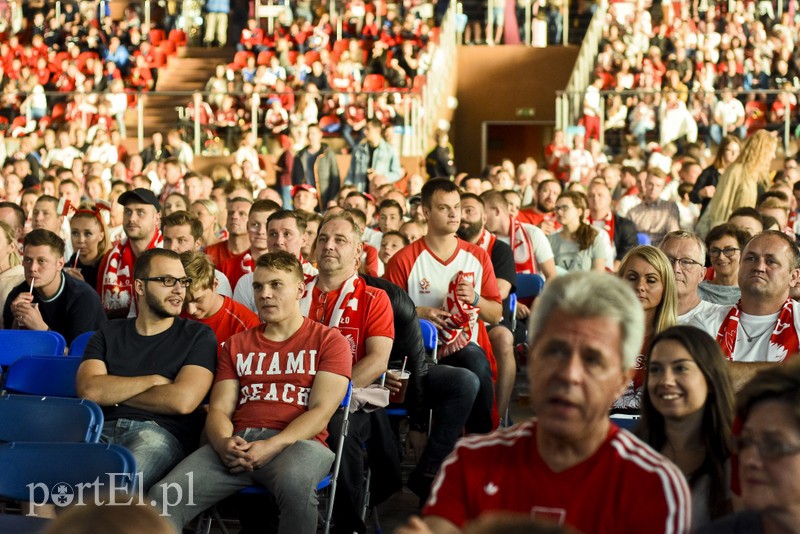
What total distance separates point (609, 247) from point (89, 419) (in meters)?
5.69

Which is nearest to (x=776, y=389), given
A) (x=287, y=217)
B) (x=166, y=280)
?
(x=166, y=280)

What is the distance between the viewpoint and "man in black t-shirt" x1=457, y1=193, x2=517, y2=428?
7539 mm

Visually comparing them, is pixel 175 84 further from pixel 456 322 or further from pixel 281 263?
pixel 281 263

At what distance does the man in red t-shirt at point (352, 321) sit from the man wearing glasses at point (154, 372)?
0.66 meters

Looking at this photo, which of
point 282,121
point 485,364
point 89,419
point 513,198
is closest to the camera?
point 89,419

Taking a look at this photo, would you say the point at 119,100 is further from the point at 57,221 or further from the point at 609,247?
the point at 609,247

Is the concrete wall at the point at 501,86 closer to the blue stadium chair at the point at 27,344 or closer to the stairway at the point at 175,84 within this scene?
the stairway at the point at 175,84

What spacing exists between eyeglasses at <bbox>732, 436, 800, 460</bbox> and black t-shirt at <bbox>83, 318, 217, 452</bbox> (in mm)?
3307

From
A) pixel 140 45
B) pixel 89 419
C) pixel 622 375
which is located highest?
pixel 140 45

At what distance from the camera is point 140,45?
76.1 ft

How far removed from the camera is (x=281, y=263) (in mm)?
5359

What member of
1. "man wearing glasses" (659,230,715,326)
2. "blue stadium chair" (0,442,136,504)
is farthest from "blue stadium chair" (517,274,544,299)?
"blue stadium chair" (0,442,136,504)

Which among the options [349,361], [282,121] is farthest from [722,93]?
[349,361]

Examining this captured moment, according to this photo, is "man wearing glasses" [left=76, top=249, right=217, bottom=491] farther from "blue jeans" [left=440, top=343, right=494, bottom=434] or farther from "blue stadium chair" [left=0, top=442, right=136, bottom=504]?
"blue jeans" [left=440, top=343, right=494, bottom=434]
